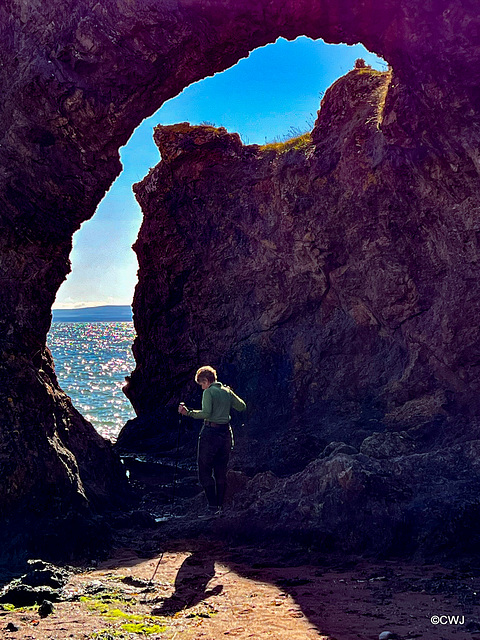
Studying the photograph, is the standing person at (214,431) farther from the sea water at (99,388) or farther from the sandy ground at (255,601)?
the sea water at (99,388)

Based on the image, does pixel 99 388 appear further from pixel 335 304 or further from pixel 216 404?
pixel 216 404

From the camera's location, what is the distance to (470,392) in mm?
14703

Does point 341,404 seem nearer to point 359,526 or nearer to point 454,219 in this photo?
point 454,219

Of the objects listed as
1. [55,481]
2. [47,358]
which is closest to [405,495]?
[55,481]

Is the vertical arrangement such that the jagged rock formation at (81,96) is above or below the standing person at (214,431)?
above

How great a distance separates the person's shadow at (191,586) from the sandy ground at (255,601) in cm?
1

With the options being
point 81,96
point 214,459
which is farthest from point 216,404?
point 81,96

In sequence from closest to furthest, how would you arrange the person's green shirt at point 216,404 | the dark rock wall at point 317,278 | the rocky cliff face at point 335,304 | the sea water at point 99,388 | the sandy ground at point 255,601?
the sandy ground at point 255,601, the rocky cliff face at point 335,304, the person's green shirt at point 216,404, the dark rock wall at point 317,278, the sea water at point 99,388

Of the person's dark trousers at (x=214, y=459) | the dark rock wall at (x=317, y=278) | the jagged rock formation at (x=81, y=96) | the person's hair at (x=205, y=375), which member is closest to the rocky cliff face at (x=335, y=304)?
the dark rock wall at (x=317, y=278)

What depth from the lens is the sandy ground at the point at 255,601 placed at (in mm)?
5043

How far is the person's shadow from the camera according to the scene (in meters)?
5.98

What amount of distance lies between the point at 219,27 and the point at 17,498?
826 centimetres

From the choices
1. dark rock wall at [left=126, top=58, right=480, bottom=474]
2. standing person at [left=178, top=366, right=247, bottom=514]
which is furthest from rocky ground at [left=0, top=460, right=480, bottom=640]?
dark rock wall at [left=126, top=58, right=480, bottom=474]

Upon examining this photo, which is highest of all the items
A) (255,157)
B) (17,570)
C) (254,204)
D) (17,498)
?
(255,157)
